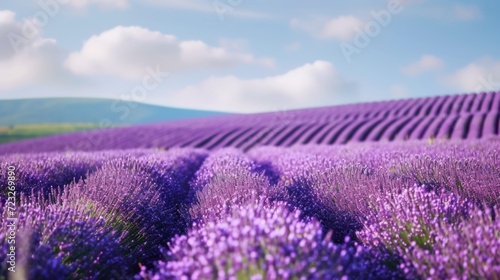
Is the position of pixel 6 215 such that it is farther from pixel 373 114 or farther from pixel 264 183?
pixel 373 114

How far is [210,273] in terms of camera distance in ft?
4.94

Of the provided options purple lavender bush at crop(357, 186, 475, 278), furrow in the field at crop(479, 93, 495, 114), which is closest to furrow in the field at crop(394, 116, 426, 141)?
furrow in the field at crop(479, 93, 495, 114)

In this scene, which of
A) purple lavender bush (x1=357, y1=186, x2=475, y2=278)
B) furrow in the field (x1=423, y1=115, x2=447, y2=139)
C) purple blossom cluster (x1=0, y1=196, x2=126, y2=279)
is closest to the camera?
purple blossom cluster (x1=0, y1=196, x2=126, y2=279)

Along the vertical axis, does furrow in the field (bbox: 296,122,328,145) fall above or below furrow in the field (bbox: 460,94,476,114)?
below

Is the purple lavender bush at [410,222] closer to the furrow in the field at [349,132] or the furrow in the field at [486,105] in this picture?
the furrow in the field at [349,132]

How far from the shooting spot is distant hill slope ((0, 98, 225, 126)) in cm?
5259

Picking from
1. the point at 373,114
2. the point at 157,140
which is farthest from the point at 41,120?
the point at 373,114

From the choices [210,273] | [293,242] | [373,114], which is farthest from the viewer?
[373,114]

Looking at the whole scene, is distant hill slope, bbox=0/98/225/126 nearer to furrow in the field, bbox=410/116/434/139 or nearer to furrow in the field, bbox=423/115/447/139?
furrow in the field, bbox=410/116/434/139

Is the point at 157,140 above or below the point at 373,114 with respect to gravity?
below

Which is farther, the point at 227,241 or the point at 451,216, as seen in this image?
the point at 451,216

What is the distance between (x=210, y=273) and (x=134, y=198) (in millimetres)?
2010

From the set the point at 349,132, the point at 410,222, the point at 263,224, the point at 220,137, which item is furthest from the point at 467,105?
the point at 263,224

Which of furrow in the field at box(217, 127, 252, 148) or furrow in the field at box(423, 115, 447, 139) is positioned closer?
furrow in the field at box(423, 115, 447, 139)
